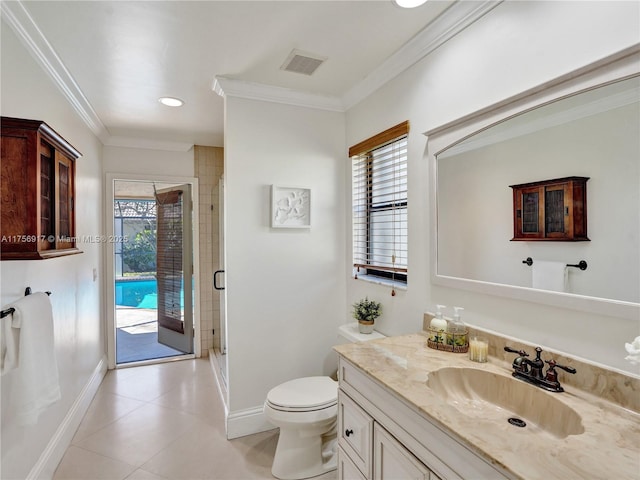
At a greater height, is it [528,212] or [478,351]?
[528,212]

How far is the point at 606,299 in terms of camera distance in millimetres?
1097

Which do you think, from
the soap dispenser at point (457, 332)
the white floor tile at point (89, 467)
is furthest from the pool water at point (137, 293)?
the soap dispenser at point (457, 332)

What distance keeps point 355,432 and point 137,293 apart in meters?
6.80

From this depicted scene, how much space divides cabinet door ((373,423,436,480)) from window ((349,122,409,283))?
1026 millimetres

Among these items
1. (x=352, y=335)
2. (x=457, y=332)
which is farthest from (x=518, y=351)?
(x=352, y=335)

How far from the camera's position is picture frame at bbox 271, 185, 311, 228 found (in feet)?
8.11

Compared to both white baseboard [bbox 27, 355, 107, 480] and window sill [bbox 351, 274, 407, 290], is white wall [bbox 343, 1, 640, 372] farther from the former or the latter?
white baseboard [bbox 27, 355, 107, 480]

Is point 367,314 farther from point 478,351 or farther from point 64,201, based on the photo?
point 64,201

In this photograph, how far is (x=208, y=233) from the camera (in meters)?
4.00

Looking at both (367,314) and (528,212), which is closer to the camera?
(528,212)

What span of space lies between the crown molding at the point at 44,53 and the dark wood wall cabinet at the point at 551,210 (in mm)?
2316

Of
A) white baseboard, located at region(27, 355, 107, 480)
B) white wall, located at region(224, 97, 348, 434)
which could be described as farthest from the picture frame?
white baseboard, located at region(27, 355, 107, 480)

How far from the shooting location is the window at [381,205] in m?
2.12

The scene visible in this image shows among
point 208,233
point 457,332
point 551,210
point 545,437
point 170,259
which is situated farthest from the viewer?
point 170,259
